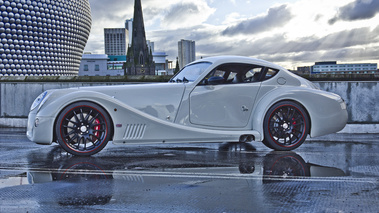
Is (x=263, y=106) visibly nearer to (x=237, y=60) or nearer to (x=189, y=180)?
(x=237, y=60)

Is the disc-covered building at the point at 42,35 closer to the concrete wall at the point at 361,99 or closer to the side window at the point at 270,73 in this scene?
the concrete wall at the point at 361,99

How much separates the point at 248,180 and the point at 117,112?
2.31m

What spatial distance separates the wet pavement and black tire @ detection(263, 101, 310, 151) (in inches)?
9.0

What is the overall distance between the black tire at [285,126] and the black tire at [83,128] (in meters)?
2.40

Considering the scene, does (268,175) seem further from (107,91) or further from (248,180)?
(107,91)

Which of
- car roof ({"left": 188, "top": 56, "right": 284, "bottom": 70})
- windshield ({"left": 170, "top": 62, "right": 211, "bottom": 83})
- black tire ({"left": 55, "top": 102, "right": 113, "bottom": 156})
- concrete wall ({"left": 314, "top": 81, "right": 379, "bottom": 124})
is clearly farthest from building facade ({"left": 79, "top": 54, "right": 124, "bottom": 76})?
black tire ({"left": 55, "top": 102, "right": 113, "bottom": 156})

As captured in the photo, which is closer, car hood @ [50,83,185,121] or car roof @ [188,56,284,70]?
car hood @ [50,83,185,121]

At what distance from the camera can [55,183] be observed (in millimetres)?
3975

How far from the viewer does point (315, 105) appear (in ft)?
21.0

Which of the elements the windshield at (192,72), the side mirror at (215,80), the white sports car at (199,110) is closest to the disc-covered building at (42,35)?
the windshield at (192,72)

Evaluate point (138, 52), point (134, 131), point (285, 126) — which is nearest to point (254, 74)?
point (285, 126)

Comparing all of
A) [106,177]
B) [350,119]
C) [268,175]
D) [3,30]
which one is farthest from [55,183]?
[3,30]

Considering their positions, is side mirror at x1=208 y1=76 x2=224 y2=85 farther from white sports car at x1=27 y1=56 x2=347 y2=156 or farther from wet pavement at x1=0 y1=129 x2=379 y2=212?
wet pavement at x1=0 y1=129 x2=379 y2=212

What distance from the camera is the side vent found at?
5.63 meters
